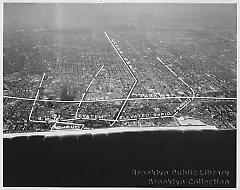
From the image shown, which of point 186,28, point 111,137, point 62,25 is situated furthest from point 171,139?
point 62,25

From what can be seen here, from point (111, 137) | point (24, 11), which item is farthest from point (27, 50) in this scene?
point (111, 137)

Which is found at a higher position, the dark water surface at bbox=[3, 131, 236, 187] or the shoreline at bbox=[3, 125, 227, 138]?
the shoreline at bbox=[3, 125, 227, 138]

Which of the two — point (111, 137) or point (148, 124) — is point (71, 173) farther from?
point (148, 124)

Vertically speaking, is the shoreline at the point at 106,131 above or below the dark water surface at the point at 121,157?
above

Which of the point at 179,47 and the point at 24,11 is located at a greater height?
the point at 24,11

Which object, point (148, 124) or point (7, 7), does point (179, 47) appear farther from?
point (7, 7)

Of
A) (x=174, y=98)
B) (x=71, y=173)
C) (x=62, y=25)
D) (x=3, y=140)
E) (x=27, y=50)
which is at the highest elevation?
(x=62, y=25)
